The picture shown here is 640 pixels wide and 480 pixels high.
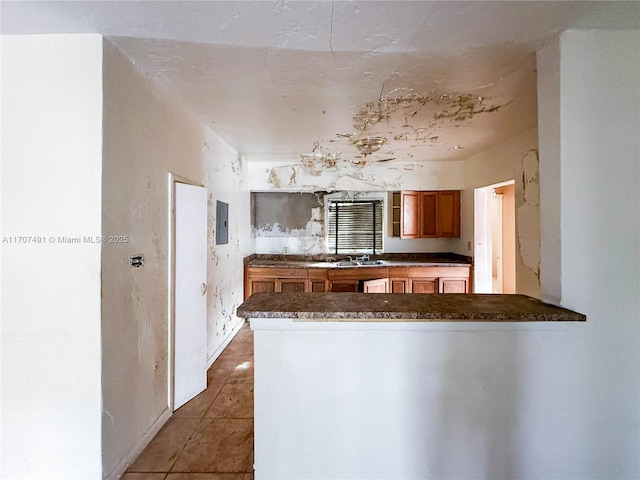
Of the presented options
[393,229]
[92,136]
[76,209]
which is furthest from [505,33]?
[393,229]

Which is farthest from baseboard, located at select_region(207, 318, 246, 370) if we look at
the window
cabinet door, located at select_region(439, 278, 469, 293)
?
cabinet door, located at select_region(439, 278, 469, 293)

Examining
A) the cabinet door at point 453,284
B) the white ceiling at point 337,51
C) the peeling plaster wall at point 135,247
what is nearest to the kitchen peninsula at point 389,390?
the peeling plaster wall at point 135,247

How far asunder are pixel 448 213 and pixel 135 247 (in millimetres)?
3619

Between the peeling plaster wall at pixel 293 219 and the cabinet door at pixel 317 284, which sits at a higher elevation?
the peeling plaster wall at pixel 293 219

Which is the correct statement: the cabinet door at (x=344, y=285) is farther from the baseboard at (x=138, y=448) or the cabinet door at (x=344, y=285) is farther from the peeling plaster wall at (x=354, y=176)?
the baseboard at (x=138, y=448)

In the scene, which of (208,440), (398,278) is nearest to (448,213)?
(398,278)

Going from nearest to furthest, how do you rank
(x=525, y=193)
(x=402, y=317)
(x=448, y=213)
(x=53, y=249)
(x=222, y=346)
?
1. (x=402, y=317)
2. (x=53, y=249)
3. (x=525, y=193)
4. (x=222, y=346)
5. (x=448, y=213)

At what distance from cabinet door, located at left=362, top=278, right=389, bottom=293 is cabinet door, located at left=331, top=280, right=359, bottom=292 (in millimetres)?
120

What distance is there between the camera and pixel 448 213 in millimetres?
4000

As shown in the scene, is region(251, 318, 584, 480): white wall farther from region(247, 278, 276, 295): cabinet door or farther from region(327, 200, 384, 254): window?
region(327, 200, 384, 254): window

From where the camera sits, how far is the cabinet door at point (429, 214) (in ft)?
13.1

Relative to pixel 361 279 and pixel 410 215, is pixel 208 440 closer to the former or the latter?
pixel 361 279

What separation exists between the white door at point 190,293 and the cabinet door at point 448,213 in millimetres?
2994

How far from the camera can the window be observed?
4.34 meters
